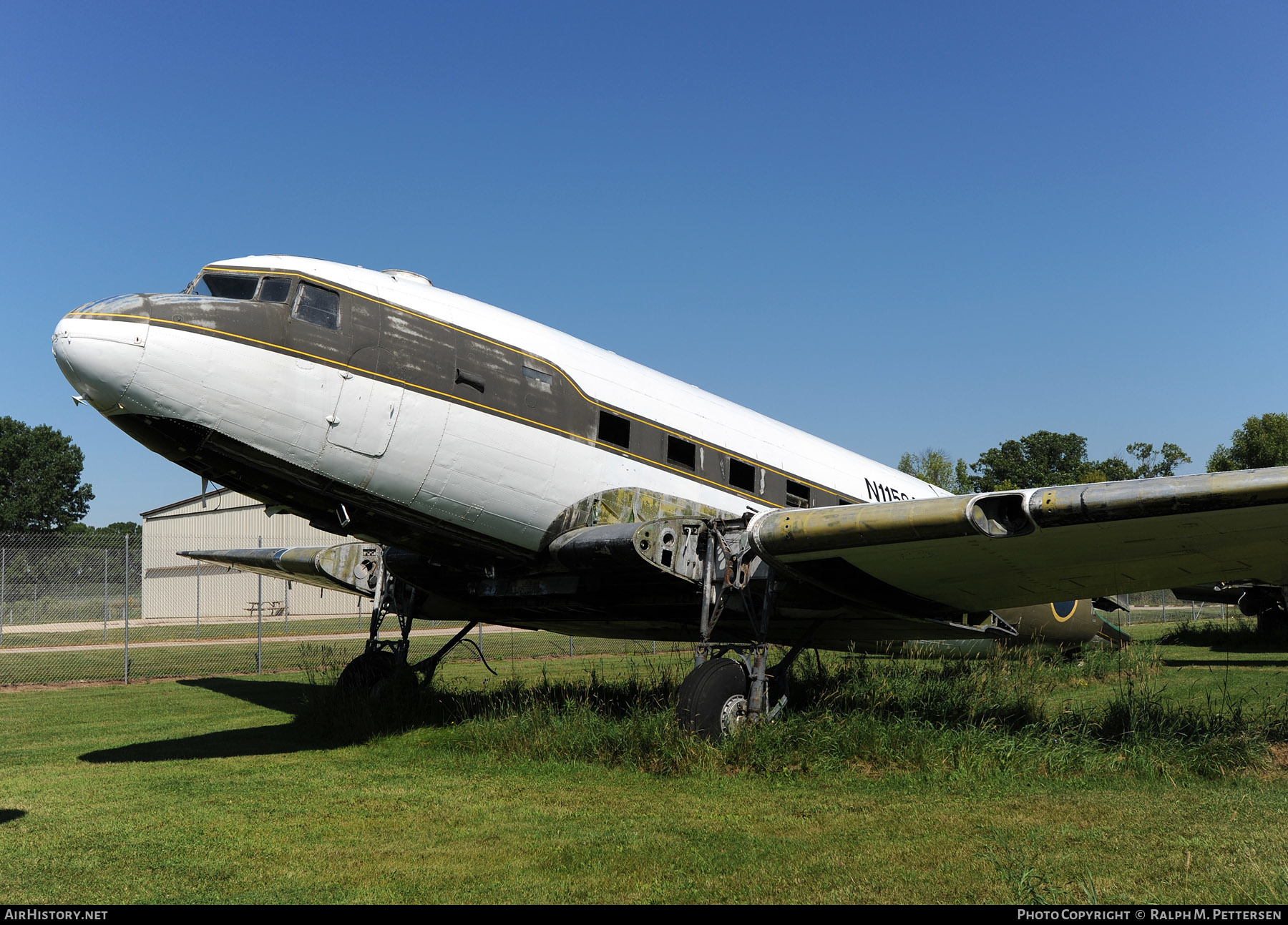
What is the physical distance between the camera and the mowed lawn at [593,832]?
5.41 metres

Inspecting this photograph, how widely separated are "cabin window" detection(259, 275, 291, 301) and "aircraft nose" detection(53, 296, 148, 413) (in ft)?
3.89

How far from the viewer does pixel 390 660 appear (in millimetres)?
13906

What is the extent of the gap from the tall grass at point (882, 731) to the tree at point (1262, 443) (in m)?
81.8

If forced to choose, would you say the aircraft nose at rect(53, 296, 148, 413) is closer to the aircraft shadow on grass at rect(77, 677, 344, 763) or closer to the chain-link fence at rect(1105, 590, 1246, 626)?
the aircraft shadow on grass at rect(77, 677, 344, 763)

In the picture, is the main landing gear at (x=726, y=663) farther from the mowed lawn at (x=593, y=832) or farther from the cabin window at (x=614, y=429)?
the cabin window at (x=614, y=429)

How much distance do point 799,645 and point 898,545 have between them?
2.91 meters

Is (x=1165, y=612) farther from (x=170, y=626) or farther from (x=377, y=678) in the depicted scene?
(x=377, y=678)

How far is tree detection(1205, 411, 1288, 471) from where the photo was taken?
80375mm

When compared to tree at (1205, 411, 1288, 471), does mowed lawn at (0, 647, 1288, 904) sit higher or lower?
lower

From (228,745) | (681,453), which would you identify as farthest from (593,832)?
(228,745)

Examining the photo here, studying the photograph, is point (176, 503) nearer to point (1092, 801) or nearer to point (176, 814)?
point (176, 814)

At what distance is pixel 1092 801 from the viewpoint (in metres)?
7.55

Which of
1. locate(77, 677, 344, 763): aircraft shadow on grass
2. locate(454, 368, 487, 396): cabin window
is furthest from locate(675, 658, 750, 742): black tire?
locate(77, 677, 344, 763): aircraft shadow on grass

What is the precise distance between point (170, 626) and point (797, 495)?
130ft
